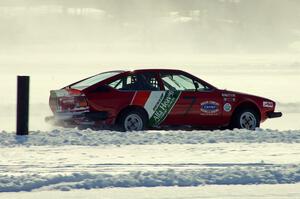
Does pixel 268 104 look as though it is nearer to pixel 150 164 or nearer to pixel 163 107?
pixel 163 107

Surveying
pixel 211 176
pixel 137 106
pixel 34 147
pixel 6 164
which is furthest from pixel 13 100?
pixel 211 176

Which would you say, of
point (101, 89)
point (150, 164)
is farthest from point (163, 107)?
point (150, 164)

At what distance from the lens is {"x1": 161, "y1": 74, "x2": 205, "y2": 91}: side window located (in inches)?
563

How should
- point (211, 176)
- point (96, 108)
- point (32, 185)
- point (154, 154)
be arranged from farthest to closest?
point (96, 108), point (154, 154), point (211, 176), point (32, 185)

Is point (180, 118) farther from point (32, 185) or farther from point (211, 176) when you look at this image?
point (32, 185)

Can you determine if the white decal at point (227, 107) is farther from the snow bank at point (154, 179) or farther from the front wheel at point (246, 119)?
the snow bank at point (154, 179)

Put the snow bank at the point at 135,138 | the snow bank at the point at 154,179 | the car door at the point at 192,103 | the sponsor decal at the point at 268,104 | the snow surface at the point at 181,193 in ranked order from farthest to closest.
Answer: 1. the sponsor decal at the point at 268,104
2. the car door at the point at 192,103
3. the snow bank at the point at 135,138
4. the snow bank at the point at 154,179
5. the snow surface at the point at 181,193

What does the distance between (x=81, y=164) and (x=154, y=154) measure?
1.45 meters

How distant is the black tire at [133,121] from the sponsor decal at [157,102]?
0.39 feet

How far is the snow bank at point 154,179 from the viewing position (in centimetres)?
802

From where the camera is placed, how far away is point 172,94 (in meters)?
14.1

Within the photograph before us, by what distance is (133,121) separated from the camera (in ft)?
45.5

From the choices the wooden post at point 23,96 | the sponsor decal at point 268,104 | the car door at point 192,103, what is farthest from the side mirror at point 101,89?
the sponsor decal at point 268,104

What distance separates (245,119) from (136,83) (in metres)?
2.15
